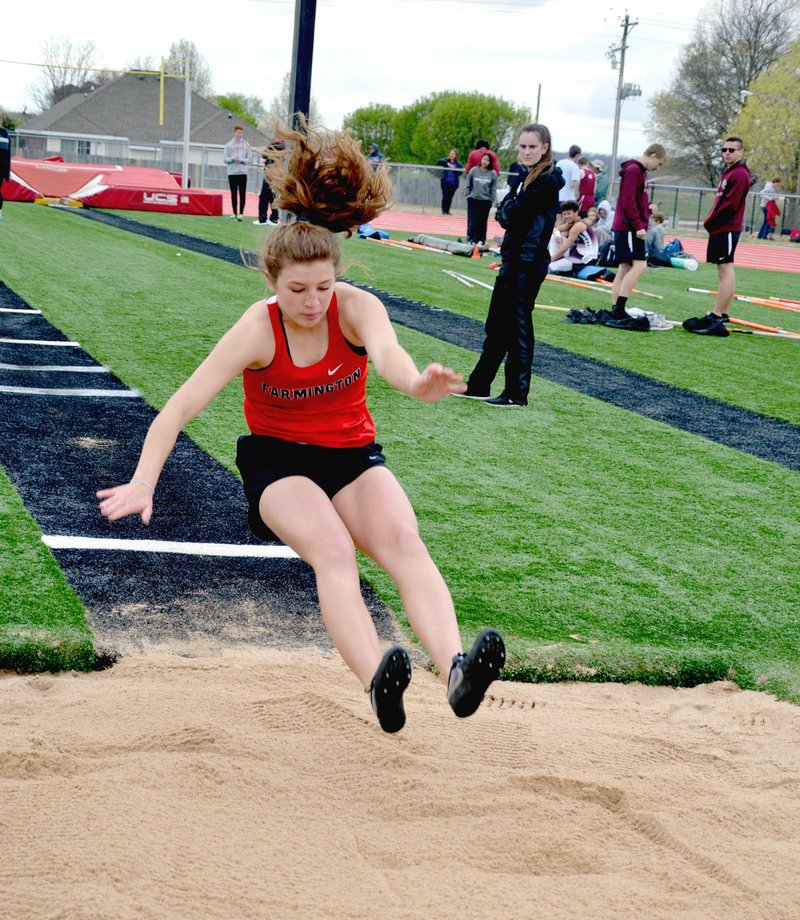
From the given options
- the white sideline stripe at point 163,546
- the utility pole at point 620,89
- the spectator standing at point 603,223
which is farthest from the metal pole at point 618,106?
the white sideline stripe at point 163,546

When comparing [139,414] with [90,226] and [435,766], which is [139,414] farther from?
[90,226]

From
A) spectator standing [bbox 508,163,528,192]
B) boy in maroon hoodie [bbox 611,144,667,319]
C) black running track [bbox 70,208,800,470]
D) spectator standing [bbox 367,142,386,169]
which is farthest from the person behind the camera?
boy in maroon hoodie [bbox 611,144,667,319]

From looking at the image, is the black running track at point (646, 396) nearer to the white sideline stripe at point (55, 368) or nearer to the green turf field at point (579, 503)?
the green turf field at point (579, 503)

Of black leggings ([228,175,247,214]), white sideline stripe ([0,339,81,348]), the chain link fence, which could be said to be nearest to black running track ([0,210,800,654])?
white sideline stripe ([0,339,81,348])

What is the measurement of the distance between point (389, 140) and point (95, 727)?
290 ft

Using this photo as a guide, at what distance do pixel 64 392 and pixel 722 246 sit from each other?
8.57 metres

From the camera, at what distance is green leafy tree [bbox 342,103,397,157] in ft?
286

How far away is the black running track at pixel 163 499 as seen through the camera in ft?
14.9

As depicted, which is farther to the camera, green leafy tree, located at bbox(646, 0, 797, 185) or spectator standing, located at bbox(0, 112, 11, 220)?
green leafy tree, located at bbox(646, 0, 797, 185)

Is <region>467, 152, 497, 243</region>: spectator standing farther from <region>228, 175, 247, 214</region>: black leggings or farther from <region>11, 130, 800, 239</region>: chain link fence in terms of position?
<region>11, 130, 800, 239</region>: chain link fence

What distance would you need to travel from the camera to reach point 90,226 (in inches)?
872

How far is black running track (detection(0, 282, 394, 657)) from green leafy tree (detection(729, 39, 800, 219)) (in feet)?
188

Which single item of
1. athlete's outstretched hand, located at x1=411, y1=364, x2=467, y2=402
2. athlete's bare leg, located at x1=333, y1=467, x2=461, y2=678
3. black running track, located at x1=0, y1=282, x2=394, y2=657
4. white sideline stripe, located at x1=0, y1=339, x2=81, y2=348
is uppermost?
athlete's outstretched hand, located at x1=411, y1=364, x2=467, y2=402

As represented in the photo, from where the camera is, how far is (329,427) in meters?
3.91
